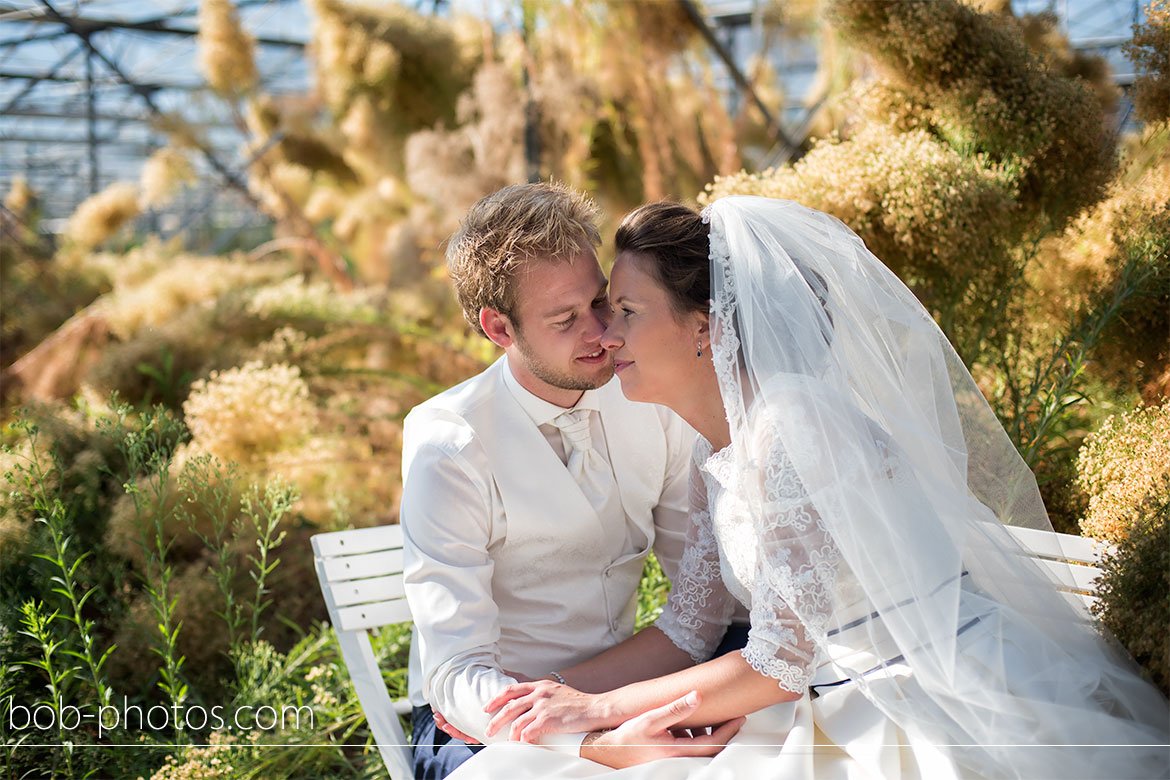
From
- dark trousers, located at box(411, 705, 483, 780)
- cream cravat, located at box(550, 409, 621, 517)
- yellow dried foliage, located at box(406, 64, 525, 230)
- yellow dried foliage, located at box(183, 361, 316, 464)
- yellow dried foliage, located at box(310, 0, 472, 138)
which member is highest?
yellow dried foliage, located at box(310, 0, 472, 138)

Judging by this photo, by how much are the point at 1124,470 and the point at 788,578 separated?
2.97 ft

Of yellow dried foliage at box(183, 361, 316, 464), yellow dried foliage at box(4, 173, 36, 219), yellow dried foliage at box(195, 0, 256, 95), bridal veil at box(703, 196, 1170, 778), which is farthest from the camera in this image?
yellow dried foliage at box(4, 173, 36, 219)

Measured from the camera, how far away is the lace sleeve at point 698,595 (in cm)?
211

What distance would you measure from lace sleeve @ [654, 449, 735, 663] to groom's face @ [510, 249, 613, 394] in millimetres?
361

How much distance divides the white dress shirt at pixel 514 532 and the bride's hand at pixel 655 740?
27cm

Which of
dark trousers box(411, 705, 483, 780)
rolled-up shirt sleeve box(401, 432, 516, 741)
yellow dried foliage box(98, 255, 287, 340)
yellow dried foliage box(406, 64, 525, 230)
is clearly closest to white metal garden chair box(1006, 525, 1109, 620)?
rolled-up shirt sleeve box(401, 432, 516, 741)

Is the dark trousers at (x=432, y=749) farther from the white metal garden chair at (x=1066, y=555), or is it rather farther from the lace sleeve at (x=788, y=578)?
the white metal garden chair at (x=1066, y=555)

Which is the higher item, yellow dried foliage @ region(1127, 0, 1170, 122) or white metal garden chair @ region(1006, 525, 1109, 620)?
yellow dried foliage @ region(1127, 0, 1170, 122)

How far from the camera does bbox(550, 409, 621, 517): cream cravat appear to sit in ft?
7.09

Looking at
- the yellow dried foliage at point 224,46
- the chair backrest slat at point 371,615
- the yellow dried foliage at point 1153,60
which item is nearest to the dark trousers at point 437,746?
the chair backrest slat at point 371,615

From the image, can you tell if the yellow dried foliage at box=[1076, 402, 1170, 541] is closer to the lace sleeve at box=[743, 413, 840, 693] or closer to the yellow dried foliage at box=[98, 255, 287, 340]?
the lace sleeve at box=[743, 413, 840, 693]

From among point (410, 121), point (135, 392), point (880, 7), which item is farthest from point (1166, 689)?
point (410, 121)

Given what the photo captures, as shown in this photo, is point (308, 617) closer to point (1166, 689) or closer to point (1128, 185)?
point (1166, 689)

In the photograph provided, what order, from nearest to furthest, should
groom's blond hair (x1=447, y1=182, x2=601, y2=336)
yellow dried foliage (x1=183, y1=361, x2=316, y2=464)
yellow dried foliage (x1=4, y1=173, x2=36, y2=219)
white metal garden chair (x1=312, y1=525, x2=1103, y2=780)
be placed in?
groom's blond hair (x1=447, y1=182, x2=601, y2=336), white metal garden chair (x1=312, y1=525, x2=1103, y2=780), yellow dried foliage (x1=183, y1=361, x2=316, y2=464), yellow dried foliage (x1=4, y1=173, x2=36, y2=219)
